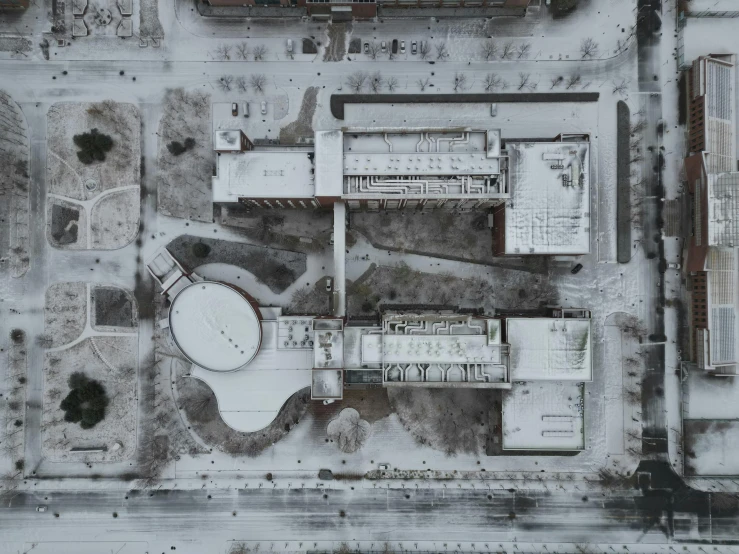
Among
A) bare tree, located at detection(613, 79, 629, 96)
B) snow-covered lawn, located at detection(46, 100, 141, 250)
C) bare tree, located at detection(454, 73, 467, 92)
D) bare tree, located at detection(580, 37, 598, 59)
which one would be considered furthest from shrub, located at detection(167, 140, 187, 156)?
bare tree, located at detection(613, 79, 629, 96)

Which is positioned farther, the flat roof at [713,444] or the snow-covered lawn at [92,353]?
the snow-covered lawn at [92,353]

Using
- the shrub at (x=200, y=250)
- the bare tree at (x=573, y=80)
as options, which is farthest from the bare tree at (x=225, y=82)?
the bare tree at (x=573, y=80)

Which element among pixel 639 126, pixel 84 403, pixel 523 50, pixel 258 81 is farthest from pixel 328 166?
pixel 84 403

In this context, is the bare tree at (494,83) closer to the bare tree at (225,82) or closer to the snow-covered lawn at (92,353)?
the bare tree at (225,82)

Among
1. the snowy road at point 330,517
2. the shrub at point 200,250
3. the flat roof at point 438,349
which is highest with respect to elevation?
the shrub at point 200,250

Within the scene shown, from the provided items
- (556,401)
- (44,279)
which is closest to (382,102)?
(556,401)

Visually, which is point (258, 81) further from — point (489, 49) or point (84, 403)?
point (84, 403)
